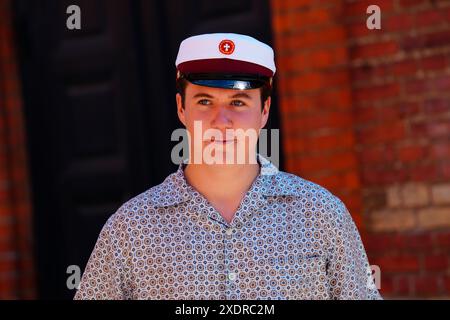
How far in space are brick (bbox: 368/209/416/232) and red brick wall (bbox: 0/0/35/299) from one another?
2405 millimetres

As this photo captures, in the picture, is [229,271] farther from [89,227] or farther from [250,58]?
[89,227]

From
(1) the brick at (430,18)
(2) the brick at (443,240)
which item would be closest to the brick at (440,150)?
(2) the brick at (443,240)

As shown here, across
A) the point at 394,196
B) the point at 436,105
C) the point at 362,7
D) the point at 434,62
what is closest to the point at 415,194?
the point at 394,196

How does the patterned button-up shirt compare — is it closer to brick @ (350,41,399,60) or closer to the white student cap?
the white student cap

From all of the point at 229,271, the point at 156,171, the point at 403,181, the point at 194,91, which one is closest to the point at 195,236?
the point at 229,271

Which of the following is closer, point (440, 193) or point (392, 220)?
point (440, 193)

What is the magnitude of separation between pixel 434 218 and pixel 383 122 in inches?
22.5

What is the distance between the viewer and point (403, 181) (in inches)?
195

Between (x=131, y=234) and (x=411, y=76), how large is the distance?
255 centimetres

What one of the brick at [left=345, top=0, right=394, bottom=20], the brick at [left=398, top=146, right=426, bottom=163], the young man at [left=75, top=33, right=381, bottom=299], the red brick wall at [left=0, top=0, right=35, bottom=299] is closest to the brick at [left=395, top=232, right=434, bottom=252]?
the brick at [left=398, top=146, right=426, bottom=163]

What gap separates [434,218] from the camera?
489 centimetres

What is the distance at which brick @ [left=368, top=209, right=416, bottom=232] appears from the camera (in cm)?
497

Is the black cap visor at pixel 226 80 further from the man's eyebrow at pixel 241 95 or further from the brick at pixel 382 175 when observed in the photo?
the brick at pixel 382 175

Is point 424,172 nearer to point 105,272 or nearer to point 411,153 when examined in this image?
point 411,153
